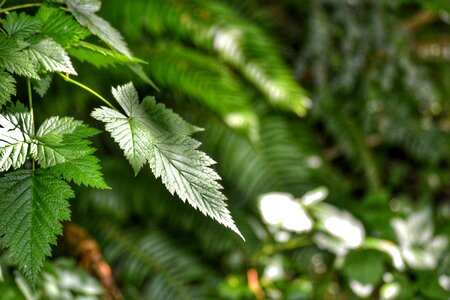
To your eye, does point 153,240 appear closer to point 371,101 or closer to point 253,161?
point 253,161

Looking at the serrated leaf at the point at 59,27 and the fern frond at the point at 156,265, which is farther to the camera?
the fern frond at the point at 156,265

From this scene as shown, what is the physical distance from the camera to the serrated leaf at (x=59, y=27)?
28.9 inches

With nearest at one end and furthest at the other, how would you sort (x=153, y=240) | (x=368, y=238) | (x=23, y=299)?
1. (x=23, y=299)
2. (x=368, y=238)
3. (x=153, y=240)

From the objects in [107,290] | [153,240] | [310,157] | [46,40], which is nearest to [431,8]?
[310,157]

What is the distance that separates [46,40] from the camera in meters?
0.70

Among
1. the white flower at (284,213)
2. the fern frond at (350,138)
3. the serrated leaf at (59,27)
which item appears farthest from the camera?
the fern frond at (350,138)

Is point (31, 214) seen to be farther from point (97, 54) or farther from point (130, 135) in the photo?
point (97, 54)

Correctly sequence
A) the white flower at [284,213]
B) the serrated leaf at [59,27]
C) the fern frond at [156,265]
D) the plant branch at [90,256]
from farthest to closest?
the fern frond at [156,265]
the plant branch at [90,256]
the white flower at [284,213]
the serrated leaf at [59,27]

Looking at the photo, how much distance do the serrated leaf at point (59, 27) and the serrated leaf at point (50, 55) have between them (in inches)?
1.3

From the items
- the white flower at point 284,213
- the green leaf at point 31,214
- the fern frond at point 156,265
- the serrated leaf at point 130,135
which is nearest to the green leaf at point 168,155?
the serrated leaf at point 130,135

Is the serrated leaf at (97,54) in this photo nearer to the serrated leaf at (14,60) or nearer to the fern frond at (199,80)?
the serrated leaf at (14,60)

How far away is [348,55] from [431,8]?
0.41 meters

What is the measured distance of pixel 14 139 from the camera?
0.65m

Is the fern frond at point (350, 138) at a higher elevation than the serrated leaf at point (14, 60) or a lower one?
lower
